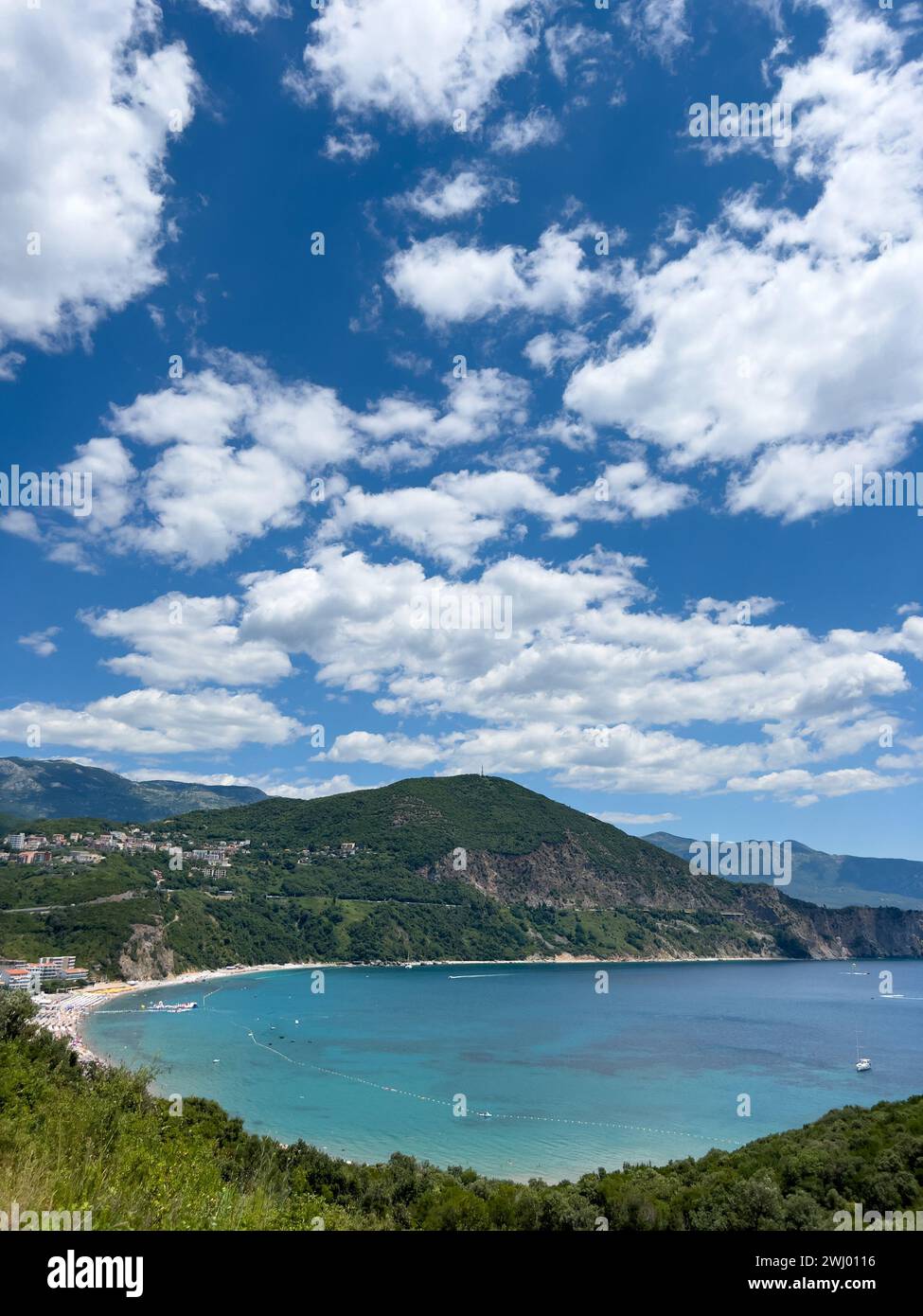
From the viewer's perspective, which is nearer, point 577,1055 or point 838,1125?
point 838,1125

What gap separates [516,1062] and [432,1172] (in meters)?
49.8

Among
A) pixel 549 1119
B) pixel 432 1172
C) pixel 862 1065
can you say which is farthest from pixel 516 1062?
pixel 432 1172

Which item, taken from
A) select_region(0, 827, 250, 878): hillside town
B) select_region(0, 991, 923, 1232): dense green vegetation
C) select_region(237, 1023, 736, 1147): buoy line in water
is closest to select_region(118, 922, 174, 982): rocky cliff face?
select_region(0, 827, 250, 878): hillside town

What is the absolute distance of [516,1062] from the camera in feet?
246

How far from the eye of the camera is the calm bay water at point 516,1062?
47969 millimetres

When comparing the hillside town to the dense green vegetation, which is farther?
the hillside town

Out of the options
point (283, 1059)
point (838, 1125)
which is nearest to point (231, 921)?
point (283, 1059)

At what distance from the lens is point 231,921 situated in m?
155

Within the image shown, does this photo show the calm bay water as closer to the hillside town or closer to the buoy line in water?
the buoy line in water

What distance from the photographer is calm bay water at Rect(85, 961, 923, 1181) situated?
47969 mm

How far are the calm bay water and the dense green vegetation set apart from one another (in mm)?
15062

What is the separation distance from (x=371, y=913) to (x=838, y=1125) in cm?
17051

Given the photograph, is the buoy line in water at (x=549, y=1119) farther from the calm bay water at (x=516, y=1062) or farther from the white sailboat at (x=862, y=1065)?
the white sailboat at (x=862, y=1065)
